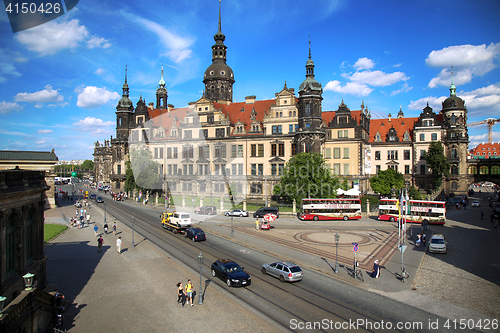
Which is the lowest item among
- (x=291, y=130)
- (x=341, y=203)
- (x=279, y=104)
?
(x=341, y=203)

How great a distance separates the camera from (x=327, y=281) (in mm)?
23453

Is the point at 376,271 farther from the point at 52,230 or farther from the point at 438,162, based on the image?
the point at 438,162

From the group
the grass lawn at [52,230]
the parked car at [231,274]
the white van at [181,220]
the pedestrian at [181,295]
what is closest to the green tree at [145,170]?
the grass lawn at [52,230]

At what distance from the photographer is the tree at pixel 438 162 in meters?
72.9

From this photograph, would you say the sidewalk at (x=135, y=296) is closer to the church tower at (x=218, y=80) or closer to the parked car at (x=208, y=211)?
the parked car at (x=208, y=211)

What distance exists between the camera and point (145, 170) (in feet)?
235

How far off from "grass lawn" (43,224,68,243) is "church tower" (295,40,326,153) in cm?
4409

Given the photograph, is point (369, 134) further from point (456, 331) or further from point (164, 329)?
point (164, 329)

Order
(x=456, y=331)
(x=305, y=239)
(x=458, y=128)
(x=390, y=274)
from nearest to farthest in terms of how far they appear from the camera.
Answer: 1. (x=456, y=331)
2. (x=390, y=274)
3. (x=305, y=239)
4. (x=458, y=128)

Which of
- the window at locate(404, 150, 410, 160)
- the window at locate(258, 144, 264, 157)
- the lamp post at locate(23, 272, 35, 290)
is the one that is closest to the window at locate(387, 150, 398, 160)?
the window at locate(404, 150, 410, 160)

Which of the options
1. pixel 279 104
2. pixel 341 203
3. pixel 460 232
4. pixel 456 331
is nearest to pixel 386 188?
pixel 341 203

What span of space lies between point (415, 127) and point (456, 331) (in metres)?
72.7

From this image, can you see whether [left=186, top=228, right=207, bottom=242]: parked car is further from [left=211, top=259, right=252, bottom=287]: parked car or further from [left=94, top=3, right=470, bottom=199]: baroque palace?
[left=94, top=3, right=470, bottom=199]: baroque palace

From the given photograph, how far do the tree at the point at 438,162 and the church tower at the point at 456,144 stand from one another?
4.18 m
